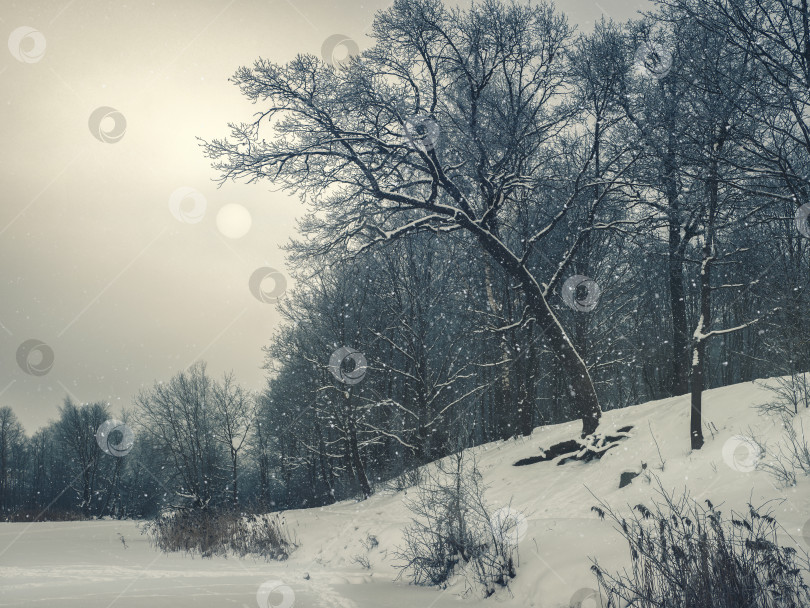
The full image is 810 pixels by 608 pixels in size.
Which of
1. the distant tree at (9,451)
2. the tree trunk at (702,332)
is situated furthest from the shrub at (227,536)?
the distant tree at (9,451)

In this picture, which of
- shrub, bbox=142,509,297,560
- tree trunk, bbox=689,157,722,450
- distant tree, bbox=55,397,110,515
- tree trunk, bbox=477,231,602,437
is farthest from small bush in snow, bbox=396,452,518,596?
distant tree, bbox=55,397,110,515

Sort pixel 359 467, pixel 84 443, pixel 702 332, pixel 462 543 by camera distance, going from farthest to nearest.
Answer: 1. pixel 84 443
2. pixel 359 467
3. pixel 702 332
4. pixel 462 543

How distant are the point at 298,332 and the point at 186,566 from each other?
1445cm

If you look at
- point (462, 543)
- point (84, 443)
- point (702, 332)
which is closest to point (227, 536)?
point (462, 543)

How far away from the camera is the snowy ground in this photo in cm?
516

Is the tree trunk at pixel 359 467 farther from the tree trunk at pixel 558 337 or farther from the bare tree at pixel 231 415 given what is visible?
the bare tree at pixel 231 415

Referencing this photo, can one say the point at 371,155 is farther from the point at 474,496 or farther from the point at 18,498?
the point at 18,498

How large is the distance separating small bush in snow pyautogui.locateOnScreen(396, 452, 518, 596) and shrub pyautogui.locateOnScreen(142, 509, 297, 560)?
14.5 ft

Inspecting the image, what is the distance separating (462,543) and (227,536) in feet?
25.0

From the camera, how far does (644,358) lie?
20.8m

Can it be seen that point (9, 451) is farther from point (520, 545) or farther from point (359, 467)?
point (520, 545)

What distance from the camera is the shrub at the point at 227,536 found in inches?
426

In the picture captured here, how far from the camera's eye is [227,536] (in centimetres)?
1209

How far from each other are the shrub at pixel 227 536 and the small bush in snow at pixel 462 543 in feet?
14.5
